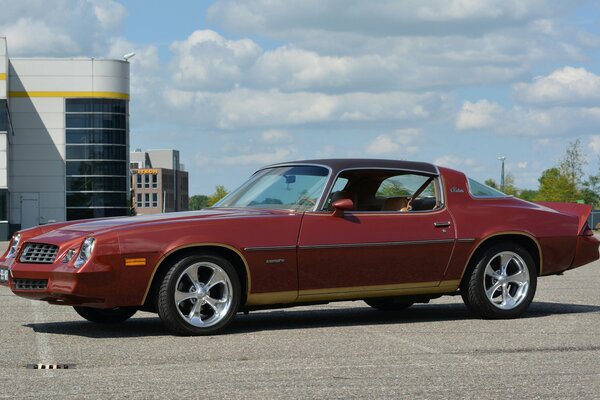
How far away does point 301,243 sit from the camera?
928cm

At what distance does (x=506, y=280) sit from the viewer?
10.2 meters

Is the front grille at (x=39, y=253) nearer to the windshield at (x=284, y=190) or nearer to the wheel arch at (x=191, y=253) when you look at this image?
the wheel arch at (x=191, y=253)

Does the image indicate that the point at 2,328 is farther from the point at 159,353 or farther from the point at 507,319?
the point at 507,319

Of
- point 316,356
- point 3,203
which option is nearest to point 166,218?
point 316,356

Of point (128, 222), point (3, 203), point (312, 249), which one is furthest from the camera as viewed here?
point (3, 203)

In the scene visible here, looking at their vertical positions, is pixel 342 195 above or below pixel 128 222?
above

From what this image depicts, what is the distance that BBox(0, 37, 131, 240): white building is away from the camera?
3415 inches

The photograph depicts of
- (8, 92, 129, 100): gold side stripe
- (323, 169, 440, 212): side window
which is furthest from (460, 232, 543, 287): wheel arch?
(8, 92, 129, 100): gold side stripe

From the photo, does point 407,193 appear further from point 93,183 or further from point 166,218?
point 93,183

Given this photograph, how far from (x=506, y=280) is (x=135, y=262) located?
11.7ft

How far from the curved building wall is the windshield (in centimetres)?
7799

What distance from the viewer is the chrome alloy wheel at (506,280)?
1016 centimetres

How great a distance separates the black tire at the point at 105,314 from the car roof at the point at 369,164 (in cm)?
193

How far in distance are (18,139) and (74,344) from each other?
81.8m
